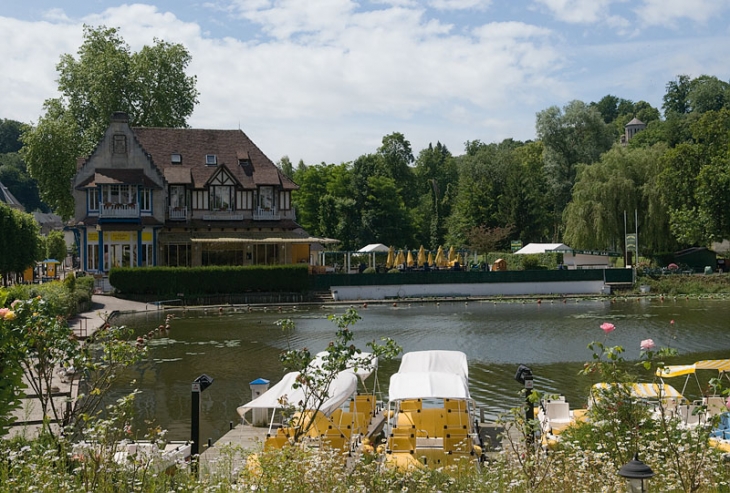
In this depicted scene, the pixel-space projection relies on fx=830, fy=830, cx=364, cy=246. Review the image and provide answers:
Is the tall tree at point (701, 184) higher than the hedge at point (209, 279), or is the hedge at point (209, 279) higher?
the tall tree at point (701, 184)

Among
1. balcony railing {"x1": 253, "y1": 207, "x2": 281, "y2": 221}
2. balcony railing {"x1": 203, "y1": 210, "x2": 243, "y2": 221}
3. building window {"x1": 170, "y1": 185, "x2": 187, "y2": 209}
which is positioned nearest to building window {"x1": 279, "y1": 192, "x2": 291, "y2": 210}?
balcony railing {"x1": 253, "y1": 207, "x2": 281, "y2": 221}

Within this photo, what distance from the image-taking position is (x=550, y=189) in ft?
269

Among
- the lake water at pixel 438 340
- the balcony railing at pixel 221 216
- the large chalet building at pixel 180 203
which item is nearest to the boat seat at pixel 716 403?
the lake water at pixel 438 340

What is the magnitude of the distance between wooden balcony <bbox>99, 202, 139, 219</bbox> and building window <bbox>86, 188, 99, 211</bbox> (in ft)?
5.24

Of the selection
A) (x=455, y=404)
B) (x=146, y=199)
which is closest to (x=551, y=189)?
(x=146, y=199)

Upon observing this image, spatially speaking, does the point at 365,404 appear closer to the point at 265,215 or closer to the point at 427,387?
the point at 427,387

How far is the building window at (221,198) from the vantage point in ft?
193

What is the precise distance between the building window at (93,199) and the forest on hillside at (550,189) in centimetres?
1126

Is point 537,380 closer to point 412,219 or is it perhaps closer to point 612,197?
point 612,197

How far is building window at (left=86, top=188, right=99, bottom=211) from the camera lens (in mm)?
55906

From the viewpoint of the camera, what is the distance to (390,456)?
1330cm

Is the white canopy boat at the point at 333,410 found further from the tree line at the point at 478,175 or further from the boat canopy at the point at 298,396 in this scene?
the tree line at the point at 478,175

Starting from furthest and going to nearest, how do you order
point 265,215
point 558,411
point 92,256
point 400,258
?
point 400,258 < point 265,215 < point 92,256 < point 558,411

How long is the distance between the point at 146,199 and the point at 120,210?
2.13m
